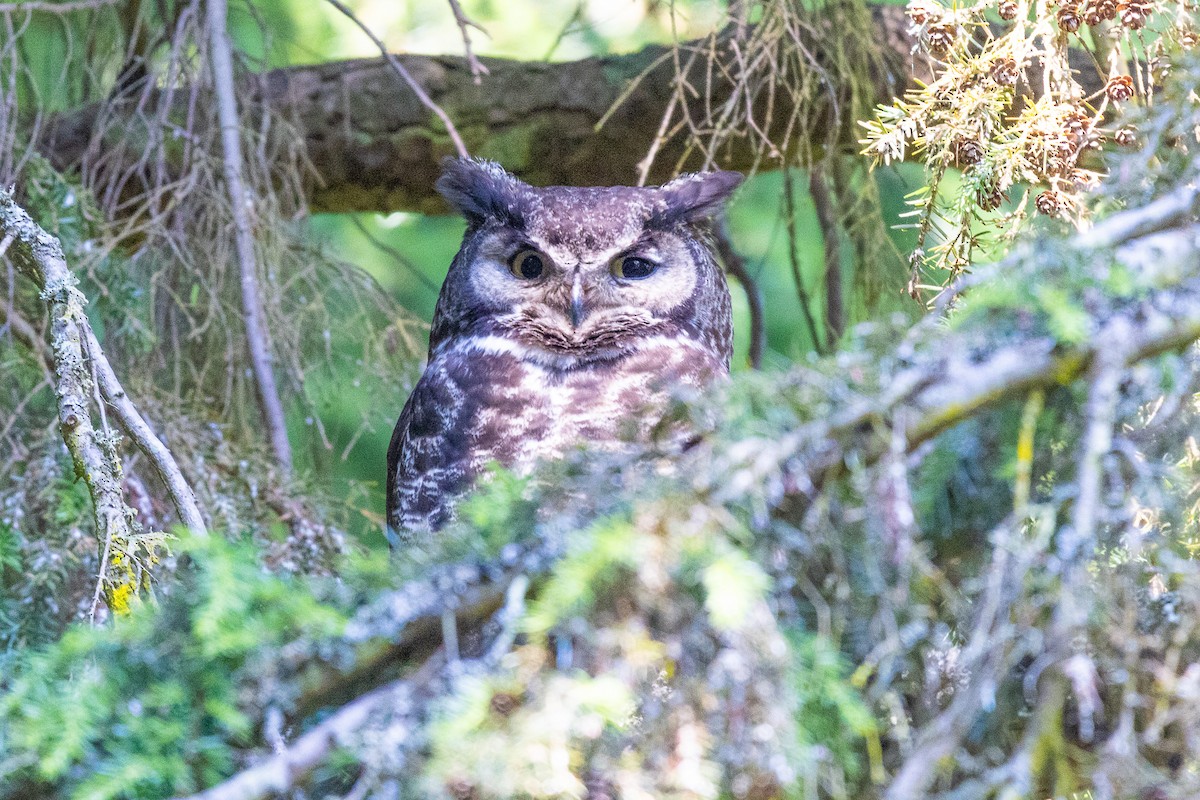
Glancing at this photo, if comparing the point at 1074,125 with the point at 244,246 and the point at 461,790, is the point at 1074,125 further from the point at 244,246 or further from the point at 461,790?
the point at 244,246

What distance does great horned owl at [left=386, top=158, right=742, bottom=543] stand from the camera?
2270 millimetres

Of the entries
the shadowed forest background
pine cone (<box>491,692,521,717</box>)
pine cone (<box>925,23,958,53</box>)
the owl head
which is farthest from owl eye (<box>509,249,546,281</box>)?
pine cone (<box>491,692,521,717</box>)

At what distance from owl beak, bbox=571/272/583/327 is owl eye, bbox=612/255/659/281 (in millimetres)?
115

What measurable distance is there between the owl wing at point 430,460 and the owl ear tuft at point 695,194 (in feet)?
1.96

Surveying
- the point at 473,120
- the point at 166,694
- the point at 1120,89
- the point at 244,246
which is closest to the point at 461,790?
the point at 166,694

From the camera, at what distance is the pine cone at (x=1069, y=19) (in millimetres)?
1782

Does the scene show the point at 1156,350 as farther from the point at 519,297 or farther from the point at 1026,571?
the point at 519,297

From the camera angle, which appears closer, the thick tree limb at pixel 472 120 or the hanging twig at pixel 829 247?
the hanging twig at pixel 829 247

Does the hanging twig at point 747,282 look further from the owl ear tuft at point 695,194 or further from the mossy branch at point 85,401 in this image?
the mossy branch at point 85,401

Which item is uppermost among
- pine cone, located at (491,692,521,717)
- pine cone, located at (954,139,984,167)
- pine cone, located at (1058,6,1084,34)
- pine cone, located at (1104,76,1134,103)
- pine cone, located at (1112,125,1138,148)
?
pine cone, located at (1058,6,1084,34)

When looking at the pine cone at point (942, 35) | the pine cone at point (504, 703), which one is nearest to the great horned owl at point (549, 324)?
the pine cone at point (942, 35)

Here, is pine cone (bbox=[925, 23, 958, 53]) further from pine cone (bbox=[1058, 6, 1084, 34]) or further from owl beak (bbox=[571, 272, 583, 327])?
owl beak (bbox=[571, 272, 583, 327])

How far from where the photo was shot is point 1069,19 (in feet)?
5.87

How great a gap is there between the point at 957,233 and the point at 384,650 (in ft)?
3.89
